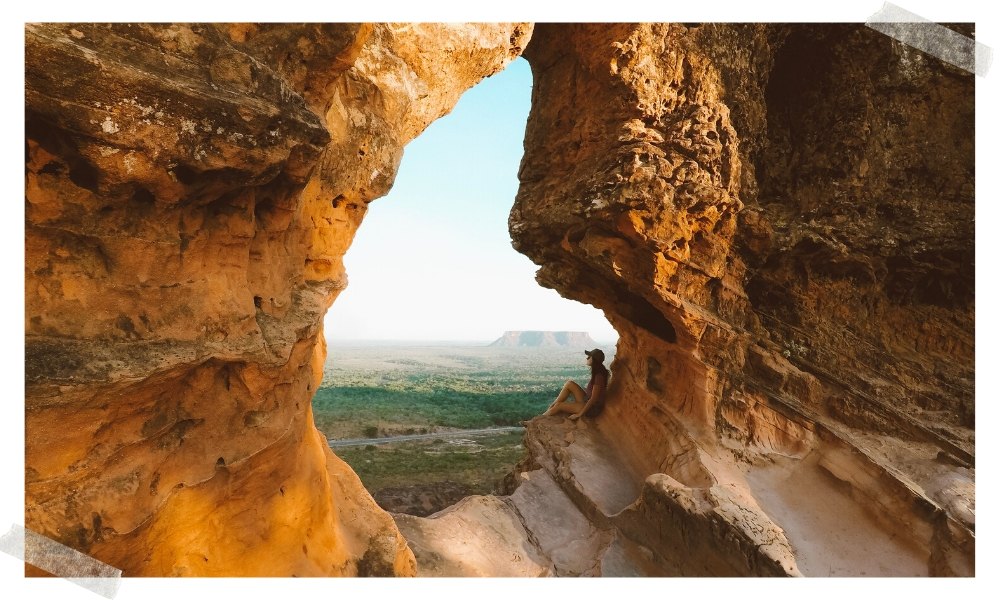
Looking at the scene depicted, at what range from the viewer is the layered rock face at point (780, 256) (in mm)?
6285

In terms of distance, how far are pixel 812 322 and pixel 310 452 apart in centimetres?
784

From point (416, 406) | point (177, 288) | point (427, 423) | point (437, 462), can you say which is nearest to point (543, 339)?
point (416, 406)

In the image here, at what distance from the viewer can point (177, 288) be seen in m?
3.63

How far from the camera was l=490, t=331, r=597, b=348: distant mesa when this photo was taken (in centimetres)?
15681

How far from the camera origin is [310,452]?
547 cm

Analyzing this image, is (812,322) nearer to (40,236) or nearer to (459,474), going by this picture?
(40,236)

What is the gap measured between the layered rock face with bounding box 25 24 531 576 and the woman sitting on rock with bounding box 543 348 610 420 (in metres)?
6.60

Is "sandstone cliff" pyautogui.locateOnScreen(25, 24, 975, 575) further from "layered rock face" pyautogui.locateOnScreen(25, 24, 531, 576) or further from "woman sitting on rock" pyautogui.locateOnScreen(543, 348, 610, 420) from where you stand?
"woman sitting on rock" pyautogui.locateOnScreen(543, 348, 610, 420)

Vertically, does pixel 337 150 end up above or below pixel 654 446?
above

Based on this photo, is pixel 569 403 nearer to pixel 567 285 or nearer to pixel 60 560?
pixel 567 285

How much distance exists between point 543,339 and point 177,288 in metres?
160

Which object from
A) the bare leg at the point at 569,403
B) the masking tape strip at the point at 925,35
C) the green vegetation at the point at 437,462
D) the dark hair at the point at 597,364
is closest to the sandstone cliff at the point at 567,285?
the masking tape strip at the point at 925,35

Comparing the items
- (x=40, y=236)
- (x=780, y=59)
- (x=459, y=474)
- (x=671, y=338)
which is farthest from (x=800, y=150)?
(x=459, y=474)

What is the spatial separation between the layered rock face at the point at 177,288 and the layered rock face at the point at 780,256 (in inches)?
182
